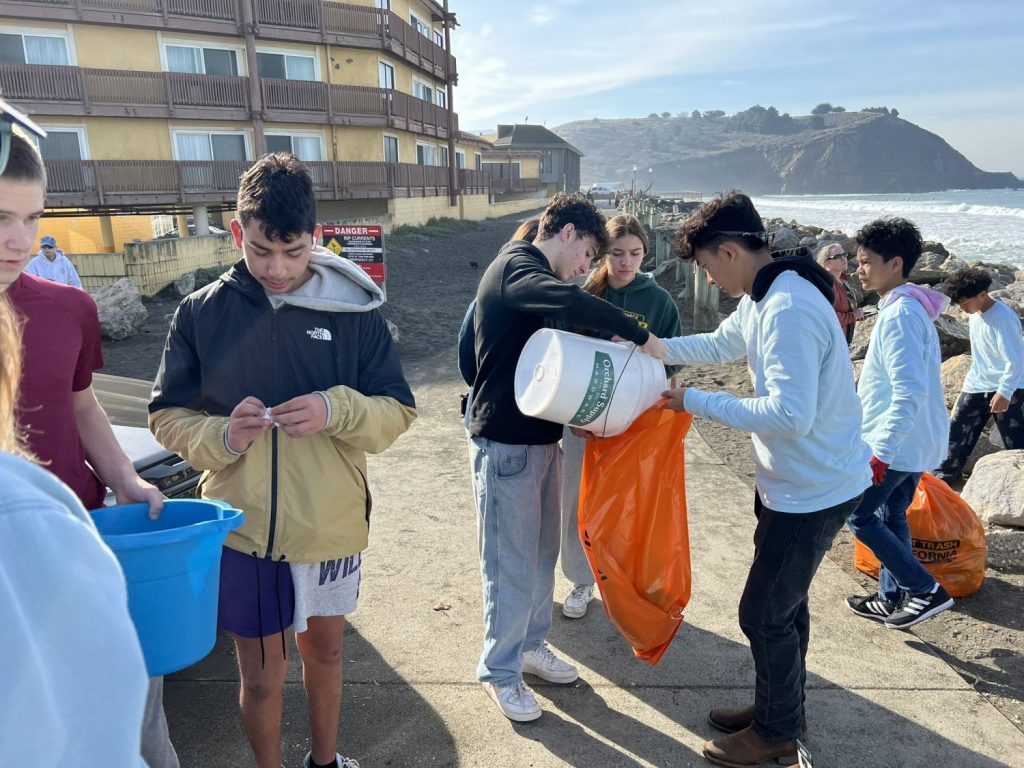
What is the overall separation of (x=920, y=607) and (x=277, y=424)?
299 cm

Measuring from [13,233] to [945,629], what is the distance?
393cm

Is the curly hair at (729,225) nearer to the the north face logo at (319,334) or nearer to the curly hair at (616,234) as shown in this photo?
the curly hair at (616,234)

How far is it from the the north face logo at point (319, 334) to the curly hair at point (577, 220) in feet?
3.23

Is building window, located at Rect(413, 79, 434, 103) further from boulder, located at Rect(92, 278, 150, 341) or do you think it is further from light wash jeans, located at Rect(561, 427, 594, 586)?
light wash jeans, located at Rect(561, 427, 594, 586)

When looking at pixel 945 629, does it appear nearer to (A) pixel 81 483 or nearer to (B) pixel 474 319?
(B) pixel 474 319

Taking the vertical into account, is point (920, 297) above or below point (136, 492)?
above

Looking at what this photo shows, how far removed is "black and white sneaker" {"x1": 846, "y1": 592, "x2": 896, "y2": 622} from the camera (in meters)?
3.29

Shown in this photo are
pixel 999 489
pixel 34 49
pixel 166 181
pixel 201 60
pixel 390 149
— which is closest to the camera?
pixel 999 489

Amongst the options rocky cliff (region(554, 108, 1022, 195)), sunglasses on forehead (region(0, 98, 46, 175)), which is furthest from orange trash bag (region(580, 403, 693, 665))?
rocky cliff (region(554, 108, 1022, 195))

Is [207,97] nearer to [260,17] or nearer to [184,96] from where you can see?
[184,96]

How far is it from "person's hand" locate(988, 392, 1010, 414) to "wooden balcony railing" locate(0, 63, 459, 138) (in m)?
20.5

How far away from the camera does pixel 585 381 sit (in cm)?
239

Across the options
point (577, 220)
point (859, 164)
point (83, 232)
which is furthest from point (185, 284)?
point (859, 164)

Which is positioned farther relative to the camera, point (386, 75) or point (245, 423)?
point (386, 75)
